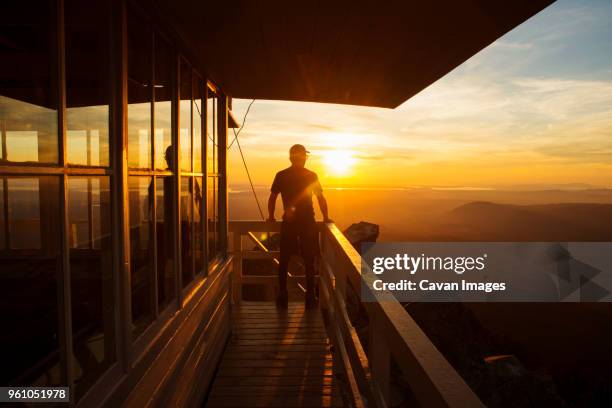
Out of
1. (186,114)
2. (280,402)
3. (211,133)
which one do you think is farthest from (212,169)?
(280,402)

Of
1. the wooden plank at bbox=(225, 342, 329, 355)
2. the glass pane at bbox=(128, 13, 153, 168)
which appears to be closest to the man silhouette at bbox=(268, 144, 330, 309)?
the wooden plank at bbox=(225, 342, 329, 355)

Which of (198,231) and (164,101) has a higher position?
(164,101)

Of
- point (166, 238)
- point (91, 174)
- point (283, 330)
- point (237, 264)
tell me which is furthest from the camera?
point (237, 264)

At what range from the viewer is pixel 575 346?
236 ft

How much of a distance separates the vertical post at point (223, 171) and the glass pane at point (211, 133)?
0.26 metres

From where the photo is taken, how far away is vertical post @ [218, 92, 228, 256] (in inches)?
182

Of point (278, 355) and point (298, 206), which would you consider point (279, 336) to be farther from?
point (298, 206)

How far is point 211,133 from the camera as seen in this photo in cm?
414

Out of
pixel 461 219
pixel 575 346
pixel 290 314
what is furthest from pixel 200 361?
pixel 461 219

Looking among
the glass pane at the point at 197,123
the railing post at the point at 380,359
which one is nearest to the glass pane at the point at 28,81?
the glass pane at the point at 197,123

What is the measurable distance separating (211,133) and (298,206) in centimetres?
154

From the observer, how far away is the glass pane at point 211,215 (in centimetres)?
393

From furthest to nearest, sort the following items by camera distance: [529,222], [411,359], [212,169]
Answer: [529,222], [212,169], [411,359]

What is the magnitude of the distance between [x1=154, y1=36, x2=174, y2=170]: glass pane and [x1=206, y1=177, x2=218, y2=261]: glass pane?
1107 mm
